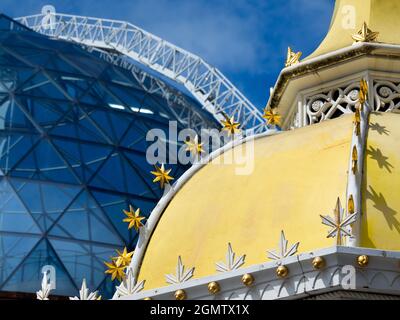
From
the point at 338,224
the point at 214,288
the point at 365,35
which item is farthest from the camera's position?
the point at 365,35

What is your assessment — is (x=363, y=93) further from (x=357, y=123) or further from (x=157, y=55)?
(x=157, y=55)

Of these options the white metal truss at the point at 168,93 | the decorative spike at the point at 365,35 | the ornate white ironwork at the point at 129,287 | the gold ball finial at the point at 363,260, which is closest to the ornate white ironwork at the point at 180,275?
the ornate white ironwork at the point at 129,287

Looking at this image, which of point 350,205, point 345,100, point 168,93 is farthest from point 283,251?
point 168,93

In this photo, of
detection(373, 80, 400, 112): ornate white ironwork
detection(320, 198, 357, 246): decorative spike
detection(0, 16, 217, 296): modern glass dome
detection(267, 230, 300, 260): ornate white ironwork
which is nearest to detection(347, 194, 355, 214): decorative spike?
detection(320, 198, 357, 246): decorative spike

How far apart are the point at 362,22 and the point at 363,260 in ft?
21.7

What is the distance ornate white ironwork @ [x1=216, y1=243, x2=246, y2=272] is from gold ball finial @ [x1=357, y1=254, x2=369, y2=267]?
141cm

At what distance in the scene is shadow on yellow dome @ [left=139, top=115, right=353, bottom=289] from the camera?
59.5ft

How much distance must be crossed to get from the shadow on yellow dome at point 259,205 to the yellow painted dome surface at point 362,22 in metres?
2.03

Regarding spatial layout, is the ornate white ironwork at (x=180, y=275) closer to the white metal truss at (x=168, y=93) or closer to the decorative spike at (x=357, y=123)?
the decorative spike at (x=357, y=123)

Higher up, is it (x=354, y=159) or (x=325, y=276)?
(x=354, y=159)

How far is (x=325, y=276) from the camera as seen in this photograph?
54.2 ft

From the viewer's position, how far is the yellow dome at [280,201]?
1797 centimetres

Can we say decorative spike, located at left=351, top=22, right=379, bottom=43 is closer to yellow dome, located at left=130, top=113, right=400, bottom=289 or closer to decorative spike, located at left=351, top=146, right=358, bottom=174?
yellow dome, located at left=130, top=113, right=400, bottom=289
